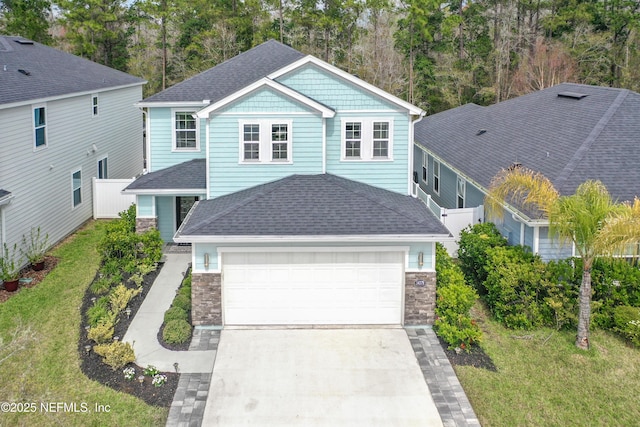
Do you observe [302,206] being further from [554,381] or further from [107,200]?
[107,200]

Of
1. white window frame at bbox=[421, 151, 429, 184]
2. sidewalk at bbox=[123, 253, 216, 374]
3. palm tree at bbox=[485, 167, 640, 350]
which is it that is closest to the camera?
palm tree at bbox=[485, 167, 640, 350]

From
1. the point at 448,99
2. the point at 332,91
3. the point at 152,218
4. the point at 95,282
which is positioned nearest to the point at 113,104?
the point at 152,218

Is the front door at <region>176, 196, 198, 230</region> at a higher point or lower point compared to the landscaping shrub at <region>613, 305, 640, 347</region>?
higher

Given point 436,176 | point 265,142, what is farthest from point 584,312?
point 436,176

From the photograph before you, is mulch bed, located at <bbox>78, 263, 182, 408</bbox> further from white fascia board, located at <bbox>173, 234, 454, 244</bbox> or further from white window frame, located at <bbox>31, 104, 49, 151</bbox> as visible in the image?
white window frame, located at <bbox>31, 104, 49, 151</bbox>

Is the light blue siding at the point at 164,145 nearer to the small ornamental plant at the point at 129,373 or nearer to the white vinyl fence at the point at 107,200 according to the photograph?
the white vinyl fence at the point at 107,200

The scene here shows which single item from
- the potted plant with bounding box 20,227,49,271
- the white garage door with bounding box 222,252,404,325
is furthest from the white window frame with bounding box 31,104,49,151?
the white garage door with bounding box 222,252,404,325
